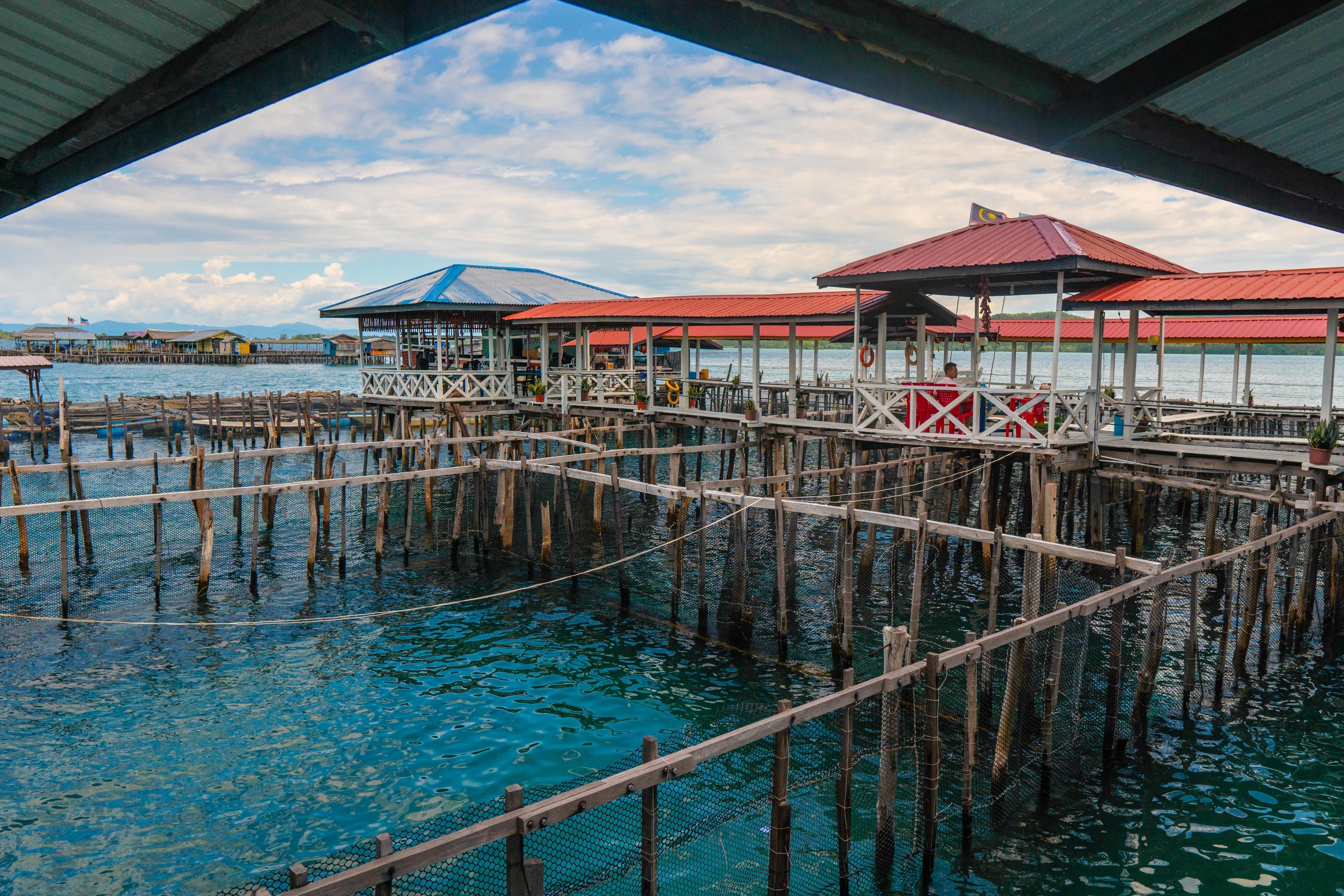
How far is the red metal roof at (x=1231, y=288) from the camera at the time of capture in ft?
42.1

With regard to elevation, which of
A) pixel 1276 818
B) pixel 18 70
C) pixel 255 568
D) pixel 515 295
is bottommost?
pixel 1276 818

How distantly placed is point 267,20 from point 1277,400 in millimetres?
73843

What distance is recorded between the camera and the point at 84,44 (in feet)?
8.28

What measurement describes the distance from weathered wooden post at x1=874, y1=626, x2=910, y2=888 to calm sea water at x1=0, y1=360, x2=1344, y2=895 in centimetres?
58

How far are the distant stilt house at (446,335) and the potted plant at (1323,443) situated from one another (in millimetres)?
19028

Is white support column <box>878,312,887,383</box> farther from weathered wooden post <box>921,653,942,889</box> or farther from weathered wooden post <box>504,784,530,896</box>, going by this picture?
weathered wooden post <box>504,784,530,896</box>

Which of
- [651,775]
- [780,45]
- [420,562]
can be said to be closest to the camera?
[780,45]

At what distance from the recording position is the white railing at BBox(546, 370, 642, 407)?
77.2 ft

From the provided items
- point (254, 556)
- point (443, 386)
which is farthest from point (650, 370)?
point (254, 556)

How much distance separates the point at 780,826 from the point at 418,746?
5319mm

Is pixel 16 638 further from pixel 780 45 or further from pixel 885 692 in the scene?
pixel 780 45

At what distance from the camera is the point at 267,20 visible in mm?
2381

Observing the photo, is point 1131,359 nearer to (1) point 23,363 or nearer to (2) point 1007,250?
(2) point 1007,250

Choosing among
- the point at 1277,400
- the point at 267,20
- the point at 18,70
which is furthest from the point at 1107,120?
the point at 1277,400
